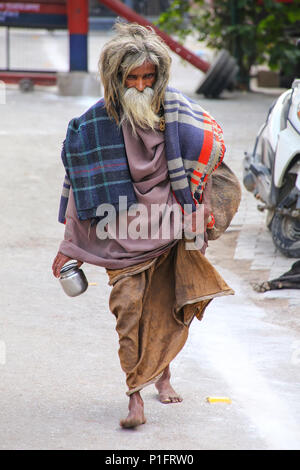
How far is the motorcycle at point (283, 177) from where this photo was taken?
6.94 m

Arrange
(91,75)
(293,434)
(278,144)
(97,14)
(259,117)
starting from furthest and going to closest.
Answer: (97,14) < (91,75) < (259,117) < (278,144) < (293,434)

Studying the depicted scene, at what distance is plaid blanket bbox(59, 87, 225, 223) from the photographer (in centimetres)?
406

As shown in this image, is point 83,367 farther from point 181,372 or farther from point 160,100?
point 160,100

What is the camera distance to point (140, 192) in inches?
162

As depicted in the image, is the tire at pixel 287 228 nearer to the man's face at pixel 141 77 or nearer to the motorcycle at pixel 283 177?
the motorcycle at pixel 283 177

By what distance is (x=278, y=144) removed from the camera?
279 inches

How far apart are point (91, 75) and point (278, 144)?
29.7 ft

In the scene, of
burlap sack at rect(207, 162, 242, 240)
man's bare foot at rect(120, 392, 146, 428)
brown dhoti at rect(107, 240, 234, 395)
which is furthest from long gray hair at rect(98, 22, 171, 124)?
man's bare foot at rect(120, 392, 146, 428)

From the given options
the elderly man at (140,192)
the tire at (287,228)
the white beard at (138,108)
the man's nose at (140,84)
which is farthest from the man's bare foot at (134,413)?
the tire at (287,228)

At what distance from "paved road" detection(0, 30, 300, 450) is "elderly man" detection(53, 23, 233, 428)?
292 millimetres

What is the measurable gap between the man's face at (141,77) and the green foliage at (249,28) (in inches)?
457

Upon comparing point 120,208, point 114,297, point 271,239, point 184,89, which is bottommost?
point 184,89

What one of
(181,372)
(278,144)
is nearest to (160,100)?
(181,372)

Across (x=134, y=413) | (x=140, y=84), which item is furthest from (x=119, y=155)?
(x=134, y=413)
